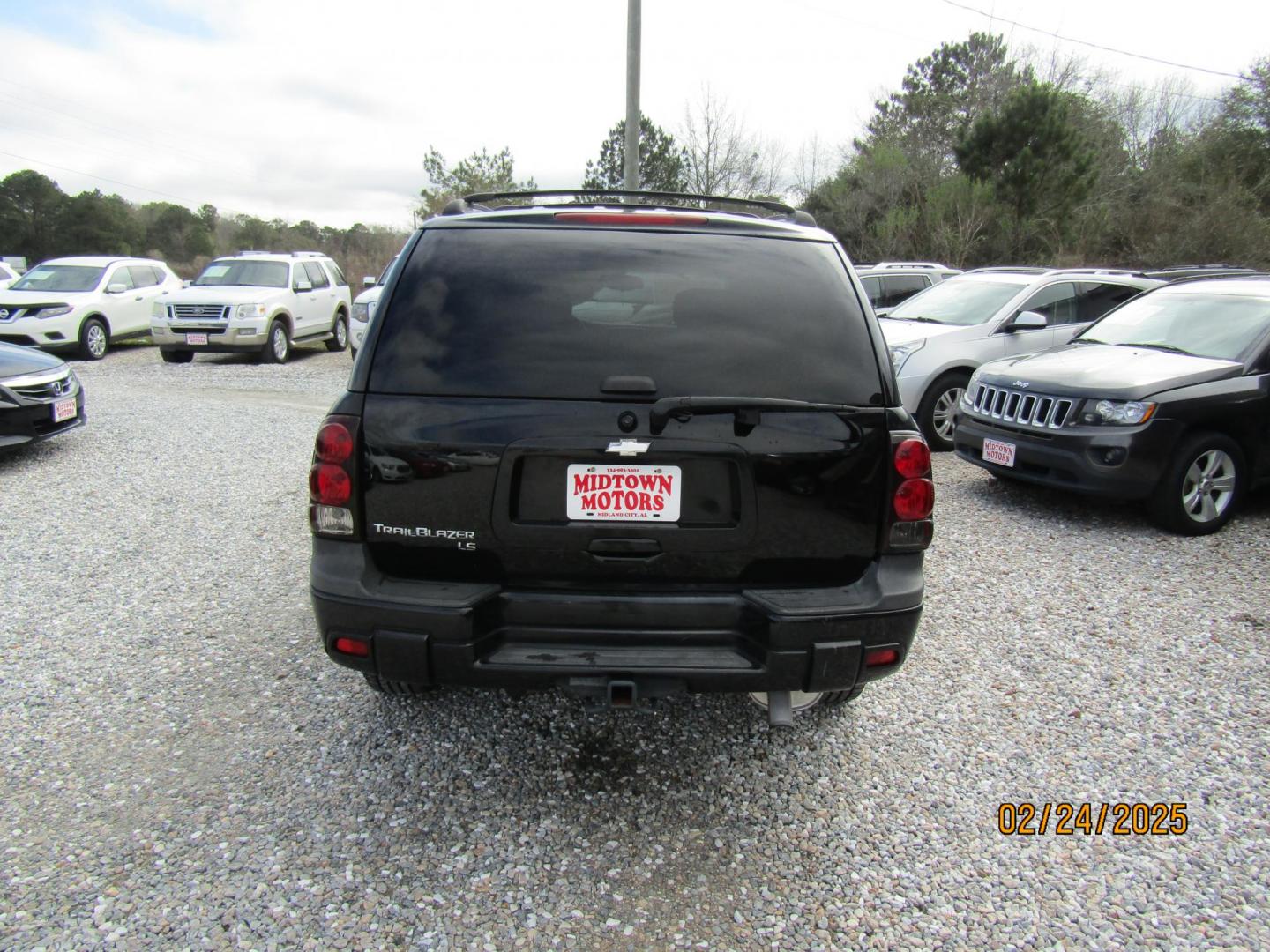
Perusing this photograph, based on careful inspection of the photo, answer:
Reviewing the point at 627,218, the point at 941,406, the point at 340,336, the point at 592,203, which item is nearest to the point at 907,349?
the point at 941,406

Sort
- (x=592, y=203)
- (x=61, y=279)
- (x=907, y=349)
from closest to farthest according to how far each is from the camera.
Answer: (x=592, y=203)
(x=907, y=349)
(x=61, y=279)

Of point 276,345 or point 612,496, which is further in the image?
point 276,345

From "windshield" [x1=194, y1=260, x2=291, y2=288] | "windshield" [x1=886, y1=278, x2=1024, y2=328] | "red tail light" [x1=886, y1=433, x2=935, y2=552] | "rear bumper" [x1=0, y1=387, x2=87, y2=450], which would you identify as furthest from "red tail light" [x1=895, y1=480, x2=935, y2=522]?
"windshield" [x1=194, y1=260, x2=291, y2=288]

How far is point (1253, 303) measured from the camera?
628 centimetres

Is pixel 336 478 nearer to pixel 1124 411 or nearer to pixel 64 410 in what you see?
pixel 1124 411

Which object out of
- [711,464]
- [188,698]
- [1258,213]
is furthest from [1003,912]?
[1258,213]

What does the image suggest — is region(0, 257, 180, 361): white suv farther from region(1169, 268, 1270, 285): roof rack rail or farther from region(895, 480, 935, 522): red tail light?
region(895, 480, 935, 522): red tail light

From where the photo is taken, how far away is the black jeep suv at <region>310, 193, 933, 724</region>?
7.86 feet

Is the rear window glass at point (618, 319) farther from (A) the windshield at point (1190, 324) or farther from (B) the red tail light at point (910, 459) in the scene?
(A) the windshield at point (1190, 324)

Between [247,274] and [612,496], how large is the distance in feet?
49.6

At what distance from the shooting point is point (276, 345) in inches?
579

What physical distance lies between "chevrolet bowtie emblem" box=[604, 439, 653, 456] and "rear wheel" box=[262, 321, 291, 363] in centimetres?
1377

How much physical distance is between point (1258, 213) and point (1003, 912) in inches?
1023
